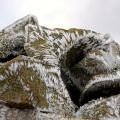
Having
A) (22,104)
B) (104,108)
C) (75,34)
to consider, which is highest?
(75,34)

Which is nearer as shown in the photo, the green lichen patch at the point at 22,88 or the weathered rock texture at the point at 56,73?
the green lichen patch at the point at 22,88

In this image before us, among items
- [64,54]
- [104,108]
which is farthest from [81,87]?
[104,108]

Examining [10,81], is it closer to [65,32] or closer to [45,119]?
[45,119]

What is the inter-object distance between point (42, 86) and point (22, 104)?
1.36m

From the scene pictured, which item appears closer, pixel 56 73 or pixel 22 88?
pixel 22 88

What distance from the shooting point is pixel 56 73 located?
1540 cm

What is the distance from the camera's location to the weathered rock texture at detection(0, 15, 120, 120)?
13.6 meters

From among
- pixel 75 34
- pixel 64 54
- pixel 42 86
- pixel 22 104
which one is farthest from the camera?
pixel 75 34

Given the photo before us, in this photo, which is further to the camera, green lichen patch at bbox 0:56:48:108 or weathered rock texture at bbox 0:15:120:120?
weathered rock texture at bbox 0:15:120:120

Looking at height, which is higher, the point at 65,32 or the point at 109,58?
the point at 65,32

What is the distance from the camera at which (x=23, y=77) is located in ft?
46.0

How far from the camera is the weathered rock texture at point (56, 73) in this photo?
13609 millimetres

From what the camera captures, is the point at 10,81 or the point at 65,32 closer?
the point at 10,81

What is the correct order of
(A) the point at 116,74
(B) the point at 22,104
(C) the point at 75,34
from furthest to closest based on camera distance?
(C) the point at 75,34 → (A) the point at 116,74 → (B) the point at 22,104
